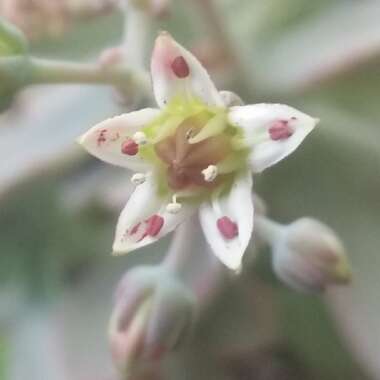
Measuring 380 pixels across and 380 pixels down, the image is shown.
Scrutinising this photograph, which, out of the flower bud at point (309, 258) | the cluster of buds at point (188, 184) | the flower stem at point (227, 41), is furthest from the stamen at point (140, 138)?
the flower stem at point (227, 41)

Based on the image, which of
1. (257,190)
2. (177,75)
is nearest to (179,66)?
(177,75)

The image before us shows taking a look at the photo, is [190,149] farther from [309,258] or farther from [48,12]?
[48,12]

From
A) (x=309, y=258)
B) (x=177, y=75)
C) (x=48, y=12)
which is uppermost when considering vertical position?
(x=48, y=12)

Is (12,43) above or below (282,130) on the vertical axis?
above

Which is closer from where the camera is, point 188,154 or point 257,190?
point 188,154

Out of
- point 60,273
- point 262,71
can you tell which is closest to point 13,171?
point 60,273

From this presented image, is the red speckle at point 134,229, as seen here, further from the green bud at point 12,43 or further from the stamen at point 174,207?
the green bud at point 12,43
